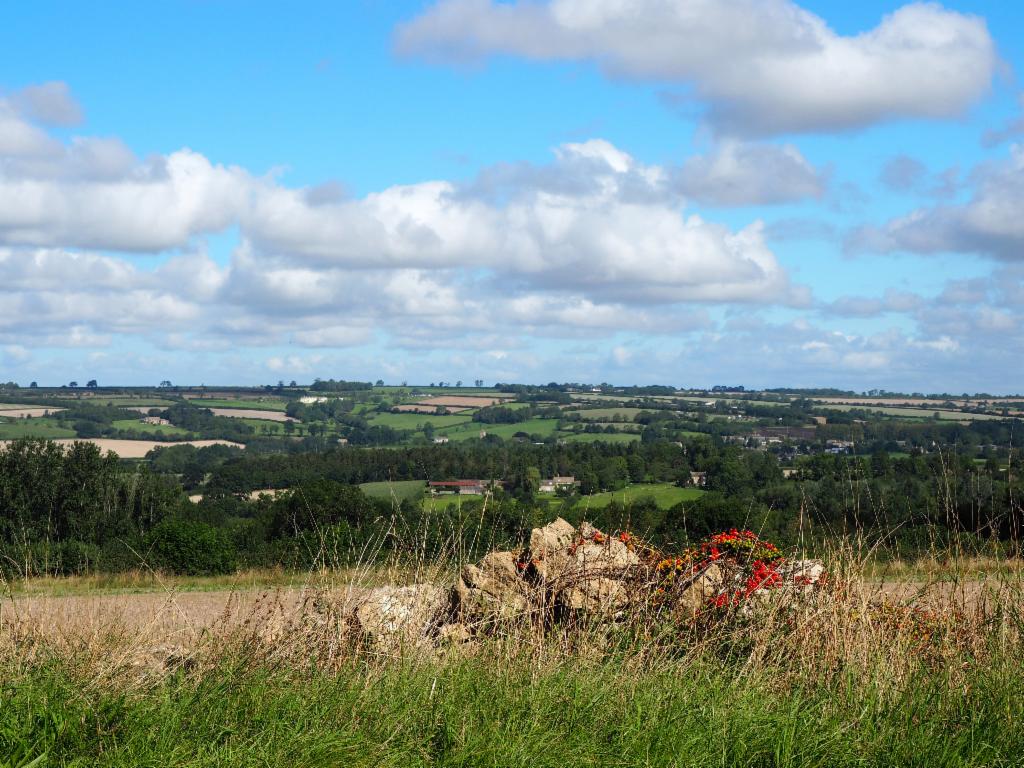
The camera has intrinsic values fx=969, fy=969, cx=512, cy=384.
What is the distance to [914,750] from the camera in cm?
518

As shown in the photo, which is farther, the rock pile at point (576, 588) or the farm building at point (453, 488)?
the farm building at point (453, 488)

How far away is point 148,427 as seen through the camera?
375 feet

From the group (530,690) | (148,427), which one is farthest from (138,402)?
(530,690)

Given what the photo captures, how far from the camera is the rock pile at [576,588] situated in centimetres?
763

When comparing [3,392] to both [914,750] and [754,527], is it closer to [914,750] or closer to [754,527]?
[754,527]

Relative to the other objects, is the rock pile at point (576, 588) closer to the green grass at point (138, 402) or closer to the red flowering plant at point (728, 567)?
the red flowering plant at point (728, 567)

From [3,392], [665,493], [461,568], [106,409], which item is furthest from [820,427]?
[3,392]

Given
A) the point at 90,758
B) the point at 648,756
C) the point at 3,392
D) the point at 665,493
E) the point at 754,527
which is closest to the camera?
the point at 90,758

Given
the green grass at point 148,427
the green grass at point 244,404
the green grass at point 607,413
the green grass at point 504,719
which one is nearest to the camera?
the green grass at point 504,719

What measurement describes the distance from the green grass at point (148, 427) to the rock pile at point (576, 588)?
10879 centimetres

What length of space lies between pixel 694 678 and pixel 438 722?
201cm

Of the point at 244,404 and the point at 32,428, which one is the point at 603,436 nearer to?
the point at 32,428

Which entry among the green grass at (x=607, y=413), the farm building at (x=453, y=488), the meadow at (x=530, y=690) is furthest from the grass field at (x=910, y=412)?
the meadow at (x=530, y=690)

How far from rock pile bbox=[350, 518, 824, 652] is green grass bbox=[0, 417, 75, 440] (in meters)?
97.5
